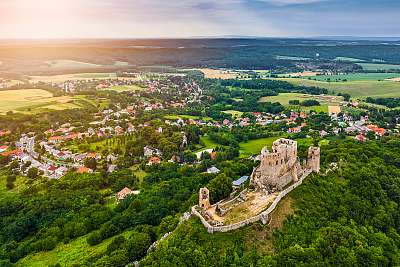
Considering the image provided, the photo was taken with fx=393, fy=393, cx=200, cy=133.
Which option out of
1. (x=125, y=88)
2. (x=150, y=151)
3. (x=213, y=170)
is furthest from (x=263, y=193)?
(x=125, y=88)

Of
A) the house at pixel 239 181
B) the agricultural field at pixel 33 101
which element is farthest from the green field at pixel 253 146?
the agricultural field at pixel 33 101

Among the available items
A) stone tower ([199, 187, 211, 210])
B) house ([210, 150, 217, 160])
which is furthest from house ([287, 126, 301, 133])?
stone tower ([199, 187, 211, 210])

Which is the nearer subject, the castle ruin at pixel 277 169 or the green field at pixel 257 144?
the castle ruin at pixel 277 169

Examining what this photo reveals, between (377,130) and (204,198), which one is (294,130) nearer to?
(377,130)

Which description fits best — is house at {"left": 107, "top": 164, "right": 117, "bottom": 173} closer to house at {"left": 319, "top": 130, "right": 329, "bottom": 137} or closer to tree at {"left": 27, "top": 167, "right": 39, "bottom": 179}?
tree at {"left": 27, "top": 167, "right": 39, "bottom": 179}

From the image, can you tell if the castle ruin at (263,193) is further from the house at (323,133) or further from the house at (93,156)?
the house at (323,133)

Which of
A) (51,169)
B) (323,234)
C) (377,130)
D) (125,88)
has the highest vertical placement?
(323,234)
